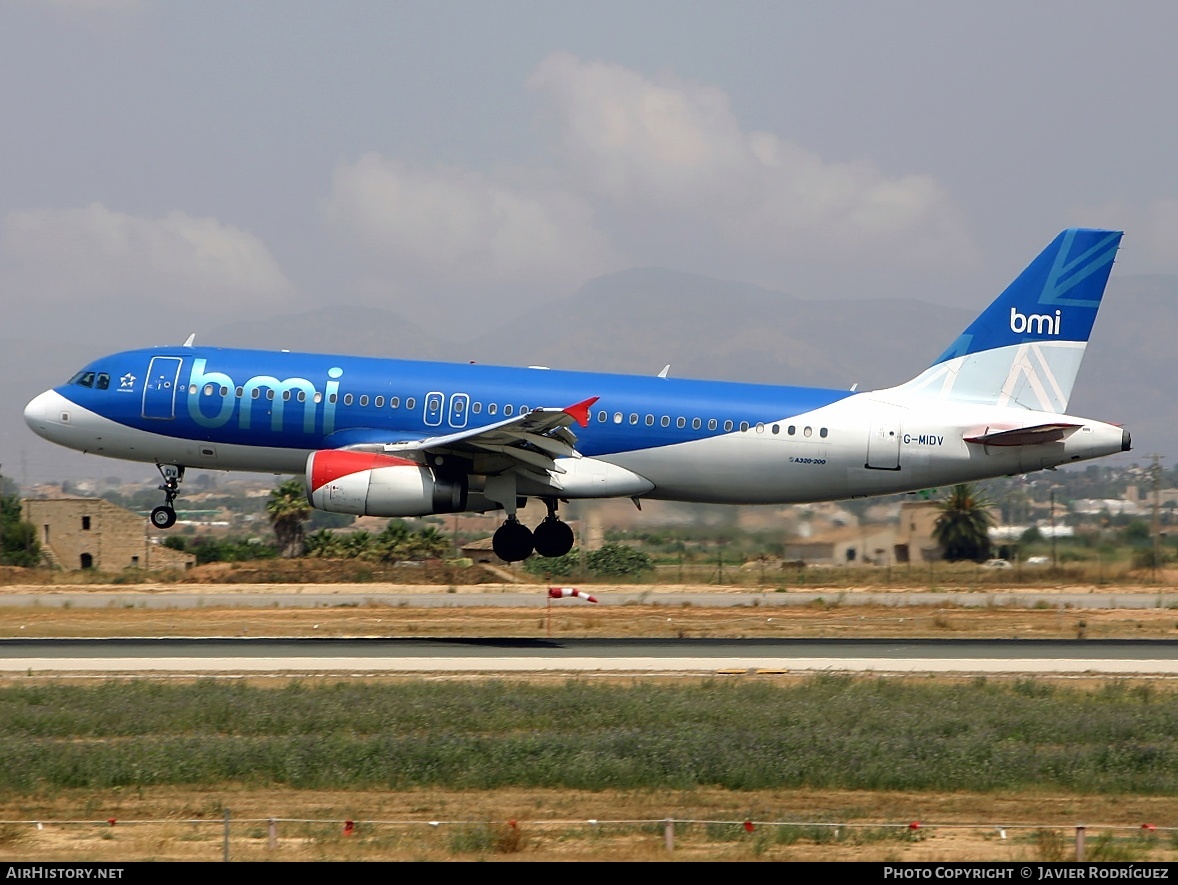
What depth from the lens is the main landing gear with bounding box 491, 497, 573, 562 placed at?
34.5 m

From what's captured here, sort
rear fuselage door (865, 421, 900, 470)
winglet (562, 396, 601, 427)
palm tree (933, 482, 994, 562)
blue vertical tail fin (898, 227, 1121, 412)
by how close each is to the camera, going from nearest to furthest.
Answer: winglet (562, 396, 601, 427) < rear fuselage door (865, 421, 900, 470) < blue vertical tail fin (898, 227, 1121, 412) < palm tree (933, 482, 994, 562)

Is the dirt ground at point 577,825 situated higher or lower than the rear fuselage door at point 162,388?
lower

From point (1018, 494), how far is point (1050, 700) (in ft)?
143

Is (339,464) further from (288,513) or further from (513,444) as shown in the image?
(288,513)

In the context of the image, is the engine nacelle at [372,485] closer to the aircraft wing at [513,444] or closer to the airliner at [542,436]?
the airliner at [542,436]

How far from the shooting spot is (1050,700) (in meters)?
21.7

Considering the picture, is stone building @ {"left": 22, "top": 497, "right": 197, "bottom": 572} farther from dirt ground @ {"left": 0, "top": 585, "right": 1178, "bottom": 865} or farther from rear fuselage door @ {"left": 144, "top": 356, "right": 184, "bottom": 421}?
dirt ground @ {"left": 0, "top": 585, "right": 1178, "bottom": 865}

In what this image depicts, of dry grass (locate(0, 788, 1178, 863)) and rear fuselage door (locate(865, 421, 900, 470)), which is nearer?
dry grass (locate(0, 788, 1178, 863))

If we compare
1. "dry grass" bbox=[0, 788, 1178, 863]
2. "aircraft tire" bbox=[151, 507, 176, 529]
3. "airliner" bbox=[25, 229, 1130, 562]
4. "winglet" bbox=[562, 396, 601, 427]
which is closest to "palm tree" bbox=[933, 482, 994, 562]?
"airliner" bbox=[25, 229, 1130, 562]

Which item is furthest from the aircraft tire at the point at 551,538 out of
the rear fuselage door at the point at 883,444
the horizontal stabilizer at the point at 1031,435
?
the horizontal stabilizer at the point at 1031,435

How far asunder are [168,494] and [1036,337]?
22162 millimetres

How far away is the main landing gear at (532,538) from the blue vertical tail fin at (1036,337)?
9.26 meters

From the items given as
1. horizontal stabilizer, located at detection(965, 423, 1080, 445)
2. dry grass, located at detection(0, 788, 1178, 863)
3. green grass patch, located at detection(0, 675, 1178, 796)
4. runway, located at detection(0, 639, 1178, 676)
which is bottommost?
dry grass, located at detection(0, 788, 1178, 863)

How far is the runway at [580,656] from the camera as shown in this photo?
970 inches
